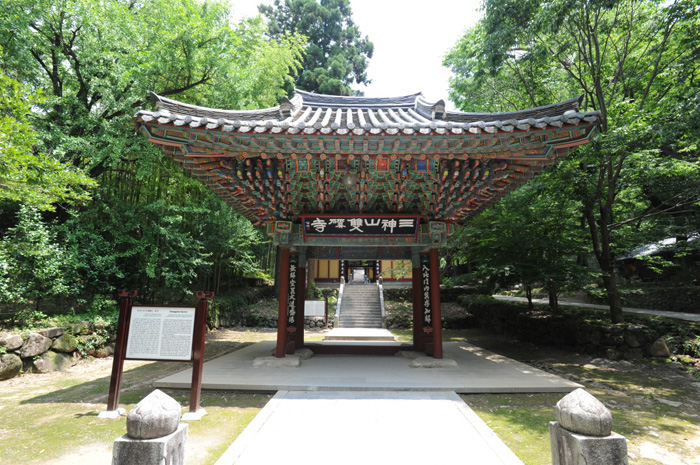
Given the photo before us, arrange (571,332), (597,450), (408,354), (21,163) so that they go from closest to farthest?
1. (597,450)
2. (21,163)
3. (408,354)
4. (571,332)

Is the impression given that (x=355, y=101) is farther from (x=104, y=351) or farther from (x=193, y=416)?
(x=104, y=351)

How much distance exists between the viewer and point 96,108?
9367 millimetres

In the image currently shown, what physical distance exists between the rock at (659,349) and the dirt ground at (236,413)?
0.32 m

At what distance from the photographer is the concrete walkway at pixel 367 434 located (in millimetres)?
2951

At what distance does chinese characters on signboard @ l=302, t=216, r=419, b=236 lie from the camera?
645 centimetres

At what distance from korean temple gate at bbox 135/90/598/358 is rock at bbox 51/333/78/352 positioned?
485 cm

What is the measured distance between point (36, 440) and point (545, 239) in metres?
10.0

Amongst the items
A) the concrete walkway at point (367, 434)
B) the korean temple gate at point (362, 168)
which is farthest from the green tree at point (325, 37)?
the concrete walkway at point (367, 434)

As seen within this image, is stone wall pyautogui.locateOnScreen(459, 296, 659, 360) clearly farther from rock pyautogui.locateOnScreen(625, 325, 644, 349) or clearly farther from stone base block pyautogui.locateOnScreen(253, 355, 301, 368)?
stone base block pyautogui.locateOnScreen(253, 355, 301, 368)

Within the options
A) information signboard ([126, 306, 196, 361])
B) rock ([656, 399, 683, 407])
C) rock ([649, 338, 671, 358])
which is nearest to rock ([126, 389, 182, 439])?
information signboard ([126, 306, 196, 361])

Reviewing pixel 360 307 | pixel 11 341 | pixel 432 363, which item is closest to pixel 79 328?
pixel 11 341

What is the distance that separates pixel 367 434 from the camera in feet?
11.2

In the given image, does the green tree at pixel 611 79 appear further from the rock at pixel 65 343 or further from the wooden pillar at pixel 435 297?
the rock at pixel 65 343

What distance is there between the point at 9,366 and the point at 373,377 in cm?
692
